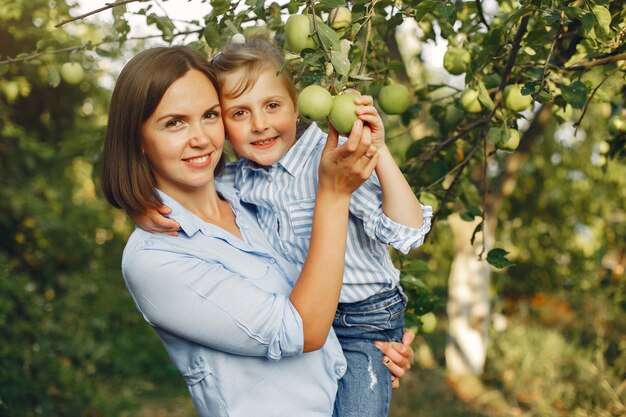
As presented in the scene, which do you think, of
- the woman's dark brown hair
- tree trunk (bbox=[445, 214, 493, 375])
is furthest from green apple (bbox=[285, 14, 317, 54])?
tree trunk (bbox=[445, 214, 493, 375])

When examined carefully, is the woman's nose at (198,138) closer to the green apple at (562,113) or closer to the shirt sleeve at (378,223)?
the shirt sleeve at (378,223)

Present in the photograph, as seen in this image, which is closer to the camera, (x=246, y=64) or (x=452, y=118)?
(x=246, y=64)

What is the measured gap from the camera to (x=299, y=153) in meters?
1.58

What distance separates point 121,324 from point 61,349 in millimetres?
1569

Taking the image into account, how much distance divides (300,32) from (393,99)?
430 millimetres

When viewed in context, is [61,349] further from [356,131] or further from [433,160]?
[356,131]


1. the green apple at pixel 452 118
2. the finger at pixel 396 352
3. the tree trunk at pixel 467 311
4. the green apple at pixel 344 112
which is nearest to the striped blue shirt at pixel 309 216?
the finger at pixel 396 352

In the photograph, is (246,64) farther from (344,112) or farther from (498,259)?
(498,259)

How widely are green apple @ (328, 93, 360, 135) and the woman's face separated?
0.32m

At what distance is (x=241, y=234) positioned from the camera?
4.83 ft

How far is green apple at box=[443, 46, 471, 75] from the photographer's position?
1.79 meters

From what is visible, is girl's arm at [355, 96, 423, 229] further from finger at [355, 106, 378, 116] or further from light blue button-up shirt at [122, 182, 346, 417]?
light blue button-up shirt at [122, 182, 346, 417]

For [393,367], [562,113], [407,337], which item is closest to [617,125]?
[562,113]

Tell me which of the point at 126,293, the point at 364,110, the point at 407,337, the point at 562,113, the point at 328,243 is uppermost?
the point at 364,110
